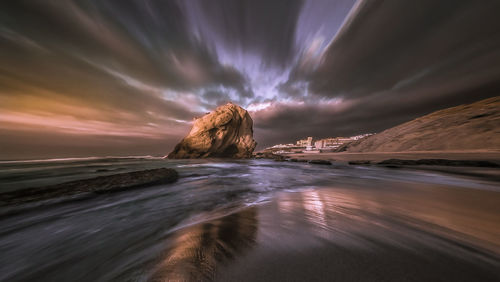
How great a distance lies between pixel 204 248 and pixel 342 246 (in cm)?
128

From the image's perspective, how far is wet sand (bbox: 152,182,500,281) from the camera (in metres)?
0.99

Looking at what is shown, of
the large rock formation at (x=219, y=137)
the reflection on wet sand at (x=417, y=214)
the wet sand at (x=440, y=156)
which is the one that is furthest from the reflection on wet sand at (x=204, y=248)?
the large rock formation at (x=219, y=137)

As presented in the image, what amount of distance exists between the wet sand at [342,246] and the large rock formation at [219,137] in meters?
21.2

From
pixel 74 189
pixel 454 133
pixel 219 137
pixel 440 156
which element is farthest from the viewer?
pixel 219 137

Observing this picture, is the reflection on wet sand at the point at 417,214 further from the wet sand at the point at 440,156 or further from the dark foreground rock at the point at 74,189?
the wet sand at the point at 440,156

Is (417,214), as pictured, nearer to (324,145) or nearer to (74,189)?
(74,189)

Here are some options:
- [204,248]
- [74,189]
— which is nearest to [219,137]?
[74,189]

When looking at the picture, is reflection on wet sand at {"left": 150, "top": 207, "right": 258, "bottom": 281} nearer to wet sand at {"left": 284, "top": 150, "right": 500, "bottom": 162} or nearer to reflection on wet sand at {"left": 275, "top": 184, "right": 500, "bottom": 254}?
reflection on wet sand at {"left": 275, "top": 184, "right": 500, "bottom": 254}

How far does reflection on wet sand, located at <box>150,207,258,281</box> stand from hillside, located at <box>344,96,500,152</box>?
2469cm

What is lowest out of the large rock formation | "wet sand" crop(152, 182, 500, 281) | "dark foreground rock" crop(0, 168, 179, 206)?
"dark foreground rock" crop(0, 168, 179, 206)

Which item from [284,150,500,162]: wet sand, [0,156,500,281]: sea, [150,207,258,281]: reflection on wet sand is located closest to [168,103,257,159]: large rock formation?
[284,150,500,162]: wet sand

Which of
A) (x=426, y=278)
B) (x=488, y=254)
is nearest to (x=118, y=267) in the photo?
(x=426, y=278)

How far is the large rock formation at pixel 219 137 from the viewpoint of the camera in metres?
22.4

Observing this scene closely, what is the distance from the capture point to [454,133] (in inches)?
626
